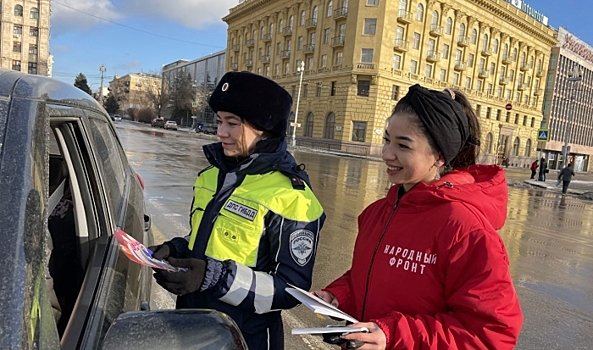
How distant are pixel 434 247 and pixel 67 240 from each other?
1.63 m

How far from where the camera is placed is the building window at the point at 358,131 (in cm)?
4050

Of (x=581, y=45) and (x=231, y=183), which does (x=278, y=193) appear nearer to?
(x=231, y=183)

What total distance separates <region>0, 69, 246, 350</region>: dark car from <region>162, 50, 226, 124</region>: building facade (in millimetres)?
67059

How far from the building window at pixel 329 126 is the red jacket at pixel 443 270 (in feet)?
134

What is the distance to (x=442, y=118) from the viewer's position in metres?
1.47

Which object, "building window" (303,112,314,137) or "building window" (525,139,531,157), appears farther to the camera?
"building window" (525,139,531,157)

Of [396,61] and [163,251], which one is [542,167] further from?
[163,251]

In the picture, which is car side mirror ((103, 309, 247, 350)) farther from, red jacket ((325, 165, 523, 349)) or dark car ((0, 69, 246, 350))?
red jacket ((325, 165, 523, 349))

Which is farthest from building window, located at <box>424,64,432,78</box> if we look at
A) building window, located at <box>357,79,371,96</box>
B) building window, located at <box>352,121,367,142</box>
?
building window, located at <box>352,121,367,142</box>

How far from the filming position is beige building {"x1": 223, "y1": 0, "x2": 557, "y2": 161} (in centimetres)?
4050

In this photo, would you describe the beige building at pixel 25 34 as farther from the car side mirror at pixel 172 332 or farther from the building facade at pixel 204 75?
the car side mirror at pixel 172 332

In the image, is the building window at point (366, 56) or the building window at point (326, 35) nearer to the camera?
the building window at point (366, 56)

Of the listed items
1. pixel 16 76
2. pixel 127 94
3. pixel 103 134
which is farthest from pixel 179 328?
pixel 127 94

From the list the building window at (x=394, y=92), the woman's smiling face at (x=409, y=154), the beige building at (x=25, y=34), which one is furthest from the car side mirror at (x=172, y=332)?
the beige building at (x=25, y=34)
